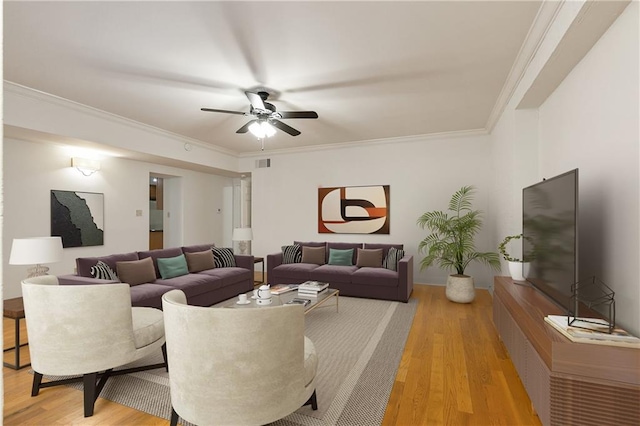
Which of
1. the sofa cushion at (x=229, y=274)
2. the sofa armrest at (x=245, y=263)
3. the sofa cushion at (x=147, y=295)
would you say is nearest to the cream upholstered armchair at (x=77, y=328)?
the sofa cushion at (x=147, y=295)

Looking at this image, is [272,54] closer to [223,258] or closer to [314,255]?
[223,258]

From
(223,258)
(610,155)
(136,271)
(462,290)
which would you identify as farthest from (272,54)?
(462,290)

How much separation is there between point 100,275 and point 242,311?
2.88 metres

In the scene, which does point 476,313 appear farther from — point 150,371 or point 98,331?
point 98,331

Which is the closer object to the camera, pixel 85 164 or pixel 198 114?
pixel 198 114

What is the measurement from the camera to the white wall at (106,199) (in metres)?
4.46

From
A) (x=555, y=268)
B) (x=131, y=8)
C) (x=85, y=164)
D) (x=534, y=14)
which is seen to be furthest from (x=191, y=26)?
(x=85, y=164)

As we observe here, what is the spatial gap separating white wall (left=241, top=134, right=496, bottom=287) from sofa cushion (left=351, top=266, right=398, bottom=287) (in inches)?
54.7

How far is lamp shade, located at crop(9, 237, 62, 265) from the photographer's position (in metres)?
2.84

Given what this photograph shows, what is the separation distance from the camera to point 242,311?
64.4 inches

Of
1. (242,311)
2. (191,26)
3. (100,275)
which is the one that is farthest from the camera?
(100,275)

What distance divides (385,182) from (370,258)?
165 cm

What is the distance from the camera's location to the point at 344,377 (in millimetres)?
2641

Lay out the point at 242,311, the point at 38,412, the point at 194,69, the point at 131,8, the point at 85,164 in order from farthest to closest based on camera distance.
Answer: the point at 85,164, the point at 194,69, the point at 131,8, the point at 38,412, the point at 242,311
